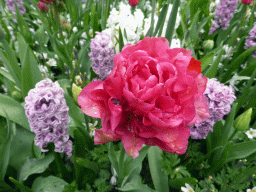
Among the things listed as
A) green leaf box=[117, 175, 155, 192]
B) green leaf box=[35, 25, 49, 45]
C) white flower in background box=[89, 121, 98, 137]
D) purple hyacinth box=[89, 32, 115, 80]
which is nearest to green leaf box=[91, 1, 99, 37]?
green leaf box=[35, 25, 49, 45]

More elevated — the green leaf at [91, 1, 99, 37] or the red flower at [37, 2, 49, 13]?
the red flower at [37, 2, 49, 13]

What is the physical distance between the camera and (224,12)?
1384 mm

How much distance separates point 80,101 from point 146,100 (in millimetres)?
148

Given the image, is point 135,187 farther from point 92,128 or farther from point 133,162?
point 92,128

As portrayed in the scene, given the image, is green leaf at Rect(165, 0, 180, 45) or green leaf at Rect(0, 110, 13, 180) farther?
green leaf at Rect(0, 110, 13, 180)

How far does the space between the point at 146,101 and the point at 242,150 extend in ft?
2.28

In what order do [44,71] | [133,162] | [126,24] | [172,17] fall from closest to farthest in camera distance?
[172,17], [133,162], [126,24], [44,71]

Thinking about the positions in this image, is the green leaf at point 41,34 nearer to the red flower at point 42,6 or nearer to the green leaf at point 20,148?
the red flower at point 42,6

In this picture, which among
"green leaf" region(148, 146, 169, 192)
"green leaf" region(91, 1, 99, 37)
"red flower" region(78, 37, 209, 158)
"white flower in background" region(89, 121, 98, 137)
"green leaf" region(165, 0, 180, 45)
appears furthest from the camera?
"green leaf" region(91, 1, 99, 37)

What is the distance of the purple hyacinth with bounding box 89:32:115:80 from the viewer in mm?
808

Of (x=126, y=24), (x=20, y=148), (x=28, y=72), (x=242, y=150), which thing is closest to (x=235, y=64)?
(x=242, y=150)

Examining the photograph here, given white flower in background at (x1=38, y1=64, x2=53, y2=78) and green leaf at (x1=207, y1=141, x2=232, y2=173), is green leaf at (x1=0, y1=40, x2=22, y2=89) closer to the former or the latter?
white flower in background at (x1=38, y1=64, x2=53, y2=78)

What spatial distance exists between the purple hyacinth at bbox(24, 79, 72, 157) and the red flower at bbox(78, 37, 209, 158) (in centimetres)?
19

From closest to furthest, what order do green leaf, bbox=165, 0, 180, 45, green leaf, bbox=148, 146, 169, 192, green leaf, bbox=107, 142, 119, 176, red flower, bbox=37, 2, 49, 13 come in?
green leaf, bbox=165, 0, 180, 45 < green leaf, bbox=107, 142, 119, 176 < green leaf, bbox=148, 146, 169, 192 < red flower, bbox=37, 2, 49, 13
